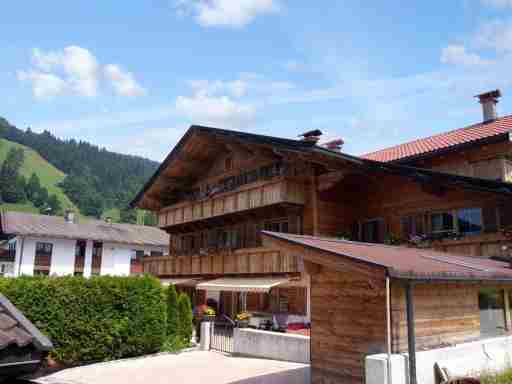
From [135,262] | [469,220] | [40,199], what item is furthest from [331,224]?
[40,199]

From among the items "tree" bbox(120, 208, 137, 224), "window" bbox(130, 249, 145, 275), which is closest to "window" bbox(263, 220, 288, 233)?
"window" bbox(130, 249, 145, 275)

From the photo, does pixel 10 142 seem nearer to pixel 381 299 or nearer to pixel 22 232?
pixel 22 232

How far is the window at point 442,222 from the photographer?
1716cm

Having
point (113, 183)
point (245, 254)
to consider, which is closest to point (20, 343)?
point (245, 254)

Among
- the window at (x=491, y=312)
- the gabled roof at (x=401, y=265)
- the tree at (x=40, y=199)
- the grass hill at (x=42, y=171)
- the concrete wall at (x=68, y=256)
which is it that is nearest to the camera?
the gabled roof at (x=401, y=265)

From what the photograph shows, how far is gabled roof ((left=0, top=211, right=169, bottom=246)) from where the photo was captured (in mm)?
41562

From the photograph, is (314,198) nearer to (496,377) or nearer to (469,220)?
(469,220)

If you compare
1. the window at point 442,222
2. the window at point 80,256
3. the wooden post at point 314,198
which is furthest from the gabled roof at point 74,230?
the window at point 442,222

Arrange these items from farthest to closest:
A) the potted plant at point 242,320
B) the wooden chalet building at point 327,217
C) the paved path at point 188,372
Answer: the potted plant at point 242,320 → the paved path at point 188,372 → the wooden chalet building at point 327,217

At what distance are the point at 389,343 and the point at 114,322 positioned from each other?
37.3ft

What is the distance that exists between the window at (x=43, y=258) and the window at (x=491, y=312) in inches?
Result: 1524

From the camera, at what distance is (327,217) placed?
20359 mm

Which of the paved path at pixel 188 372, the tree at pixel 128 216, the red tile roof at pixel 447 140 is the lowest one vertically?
the paved path at pixel 188 372

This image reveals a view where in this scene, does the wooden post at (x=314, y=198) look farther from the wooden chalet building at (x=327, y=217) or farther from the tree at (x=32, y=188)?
the tree at (x=32, y=188)
